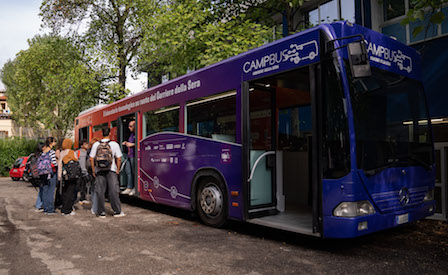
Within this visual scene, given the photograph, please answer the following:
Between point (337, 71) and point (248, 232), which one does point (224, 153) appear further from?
point (337, 71)

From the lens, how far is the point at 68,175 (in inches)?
329

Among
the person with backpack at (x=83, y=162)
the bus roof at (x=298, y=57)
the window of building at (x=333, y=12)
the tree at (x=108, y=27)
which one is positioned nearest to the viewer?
the bus roof at (x=298, y=57)

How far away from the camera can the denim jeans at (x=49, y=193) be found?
8.50 meters

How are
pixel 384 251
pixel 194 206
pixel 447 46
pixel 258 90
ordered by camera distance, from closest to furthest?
pixel 384 251 → pixel 258 90 → pixel 194 206 → pixel 447 46

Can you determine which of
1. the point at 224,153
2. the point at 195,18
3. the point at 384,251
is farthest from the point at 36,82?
the point at 384,251

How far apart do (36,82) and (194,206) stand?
1296 inches

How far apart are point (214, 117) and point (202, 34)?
15.5 ft

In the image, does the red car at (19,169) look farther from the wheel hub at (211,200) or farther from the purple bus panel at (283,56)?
the purple bus panel at (283,56)

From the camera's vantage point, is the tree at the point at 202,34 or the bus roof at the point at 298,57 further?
the tree at the point at 202,34

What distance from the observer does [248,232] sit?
658cm

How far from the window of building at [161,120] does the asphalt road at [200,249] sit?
2.06m

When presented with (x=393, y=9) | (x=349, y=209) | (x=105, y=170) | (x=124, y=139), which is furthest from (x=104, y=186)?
(x=393, y=9)

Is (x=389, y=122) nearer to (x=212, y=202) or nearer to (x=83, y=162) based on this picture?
(x=212, y=202)

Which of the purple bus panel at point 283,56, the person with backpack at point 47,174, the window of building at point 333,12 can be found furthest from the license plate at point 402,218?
the window of building at point 333,12
